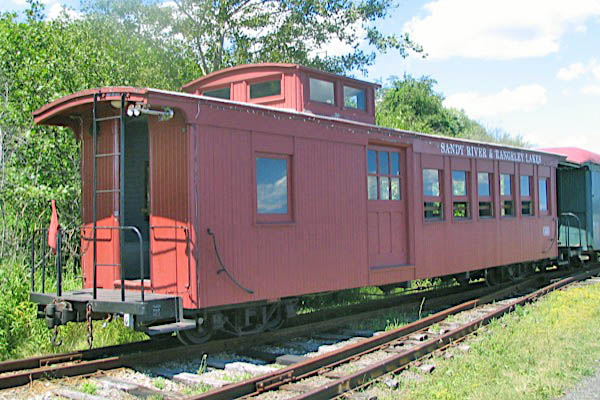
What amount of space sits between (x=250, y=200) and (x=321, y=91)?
3262 millimetres

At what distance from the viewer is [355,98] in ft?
35.2

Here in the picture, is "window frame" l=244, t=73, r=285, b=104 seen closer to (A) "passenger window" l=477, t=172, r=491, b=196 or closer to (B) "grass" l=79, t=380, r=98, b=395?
(A) "passenger window" l=477, t=172, r=491, b=196

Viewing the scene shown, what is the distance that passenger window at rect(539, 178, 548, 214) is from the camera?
45.8 feet

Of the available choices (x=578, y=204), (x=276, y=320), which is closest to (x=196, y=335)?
(x=276, y=320)

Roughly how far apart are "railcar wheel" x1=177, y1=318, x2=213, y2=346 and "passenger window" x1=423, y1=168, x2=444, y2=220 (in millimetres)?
4529

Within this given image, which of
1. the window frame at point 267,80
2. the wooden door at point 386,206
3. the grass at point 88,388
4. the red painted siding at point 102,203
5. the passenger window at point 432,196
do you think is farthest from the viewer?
the passenger window at point 432,196

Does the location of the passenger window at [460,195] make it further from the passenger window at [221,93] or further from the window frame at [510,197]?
the passenger window at [221,93]

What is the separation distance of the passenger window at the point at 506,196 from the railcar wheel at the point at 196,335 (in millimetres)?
7264

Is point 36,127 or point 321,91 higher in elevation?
point 321,91

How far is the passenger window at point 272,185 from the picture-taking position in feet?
25.1

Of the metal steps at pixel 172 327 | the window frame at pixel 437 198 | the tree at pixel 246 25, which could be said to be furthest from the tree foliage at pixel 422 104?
the metal steps at pixel 172 327

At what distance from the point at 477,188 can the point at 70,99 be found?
298 inches

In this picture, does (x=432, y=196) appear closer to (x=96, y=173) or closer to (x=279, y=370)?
(x=279, y=370)

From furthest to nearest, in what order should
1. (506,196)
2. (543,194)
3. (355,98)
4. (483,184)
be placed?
(543,194) → (506,196) → (483,184) → (355,98)
